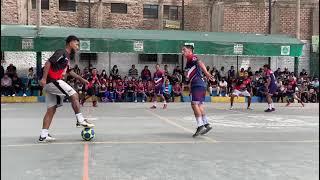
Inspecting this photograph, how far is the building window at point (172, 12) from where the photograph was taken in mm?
33375

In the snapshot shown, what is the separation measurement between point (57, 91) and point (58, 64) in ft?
1.57

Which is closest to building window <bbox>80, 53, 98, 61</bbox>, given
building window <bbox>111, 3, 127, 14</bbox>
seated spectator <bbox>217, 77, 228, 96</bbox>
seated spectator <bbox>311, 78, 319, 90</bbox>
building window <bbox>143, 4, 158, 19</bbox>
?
building window <bbox>111, 3, 127, 14</bbox>

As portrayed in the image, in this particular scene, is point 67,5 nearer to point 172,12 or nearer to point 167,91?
point 172,12

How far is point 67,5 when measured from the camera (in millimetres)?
31422

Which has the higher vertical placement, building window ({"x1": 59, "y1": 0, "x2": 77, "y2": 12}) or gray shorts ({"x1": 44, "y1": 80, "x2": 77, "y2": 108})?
building window ({"x1": 59, "y1": 0, "x2": 77, "y2": 12})

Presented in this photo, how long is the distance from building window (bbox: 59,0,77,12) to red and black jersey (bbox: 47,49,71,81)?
2284cm

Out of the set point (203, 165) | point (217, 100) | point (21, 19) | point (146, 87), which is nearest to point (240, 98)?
point (217, 100)

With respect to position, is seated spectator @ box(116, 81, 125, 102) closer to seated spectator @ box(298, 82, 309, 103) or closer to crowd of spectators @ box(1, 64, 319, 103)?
crowd of spectators @ box(1, 64, 319, 103)

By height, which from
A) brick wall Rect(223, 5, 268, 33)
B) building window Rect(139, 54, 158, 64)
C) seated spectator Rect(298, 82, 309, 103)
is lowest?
seated spectator Rect(298, 82, 309, 103)

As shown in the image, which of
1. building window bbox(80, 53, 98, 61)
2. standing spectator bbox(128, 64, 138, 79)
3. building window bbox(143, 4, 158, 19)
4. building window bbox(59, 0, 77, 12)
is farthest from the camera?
building window bbox(143, 4, 158, 19)

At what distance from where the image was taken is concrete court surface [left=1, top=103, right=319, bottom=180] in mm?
6547

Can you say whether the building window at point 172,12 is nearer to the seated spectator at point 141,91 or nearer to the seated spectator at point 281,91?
the seated spectator at point 141,91

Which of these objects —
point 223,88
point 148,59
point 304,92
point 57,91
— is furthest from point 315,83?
point 57,91

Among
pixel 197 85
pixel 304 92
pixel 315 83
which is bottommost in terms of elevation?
pixel 304 92
